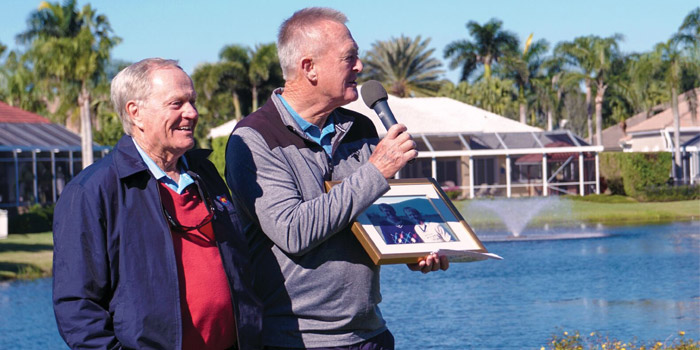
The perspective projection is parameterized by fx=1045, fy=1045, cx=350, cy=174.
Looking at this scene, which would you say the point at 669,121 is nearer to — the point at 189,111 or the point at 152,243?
the point at 189,111

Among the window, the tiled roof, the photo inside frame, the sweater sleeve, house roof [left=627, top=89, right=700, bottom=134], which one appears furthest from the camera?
house roof [left=627, top=89, right=700, bottom=134]

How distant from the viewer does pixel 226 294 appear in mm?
3414

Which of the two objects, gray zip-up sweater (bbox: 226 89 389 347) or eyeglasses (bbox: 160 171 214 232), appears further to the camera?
gray zip-up sweater (bbox: 226 89 389 347)

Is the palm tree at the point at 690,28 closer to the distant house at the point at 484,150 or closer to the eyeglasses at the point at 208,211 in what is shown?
the distant house at the point at 484,150

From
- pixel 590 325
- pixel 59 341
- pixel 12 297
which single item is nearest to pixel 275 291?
pixel 590 325

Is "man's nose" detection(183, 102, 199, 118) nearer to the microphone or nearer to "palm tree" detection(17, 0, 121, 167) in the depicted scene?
the microphone

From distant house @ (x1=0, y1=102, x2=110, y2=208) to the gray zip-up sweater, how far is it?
113 ft

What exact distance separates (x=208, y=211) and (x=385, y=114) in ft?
2.75

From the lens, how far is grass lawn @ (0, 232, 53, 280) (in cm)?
2081

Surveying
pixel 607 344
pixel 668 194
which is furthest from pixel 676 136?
pixel 607 344

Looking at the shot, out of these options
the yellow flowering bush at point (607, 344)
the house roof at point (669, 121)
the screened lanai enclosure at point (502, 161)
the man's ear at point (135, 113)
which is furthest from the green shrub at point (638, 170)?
the man's ear at point (135, 113)

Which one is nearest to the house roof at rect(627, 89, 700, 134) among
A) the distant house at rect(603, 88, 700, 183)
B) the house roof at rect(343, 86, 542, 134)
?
the distant house at rect(603, 88, 700, 183)

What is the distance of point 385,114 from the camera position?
3.92 m

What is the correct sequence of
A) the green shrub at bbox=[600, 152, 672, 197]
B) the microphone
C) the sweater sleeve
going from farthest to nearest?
the green shrub at bbox=[600, 152, 672, 197] < the microphone < the sweater sleeve
